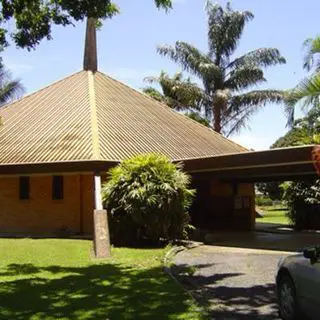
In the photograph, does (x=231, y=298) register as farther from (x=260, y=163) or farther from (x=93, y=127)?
(x=93, y=127)

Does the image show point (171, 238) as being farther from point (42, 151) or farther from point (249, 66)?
point (249, 66)

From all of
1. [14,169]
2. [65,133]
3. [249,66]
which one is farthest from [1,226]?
[249,66]

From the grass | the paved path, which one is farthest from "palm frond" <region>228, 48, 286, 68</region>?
the paved path

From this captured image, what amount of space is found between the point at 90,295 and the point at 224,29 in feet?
105

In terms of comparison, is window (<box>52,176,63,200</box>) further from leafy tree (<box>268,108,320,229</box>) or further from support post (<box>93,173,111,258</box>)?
leafy tree (<box>268,108,320,229</box>)

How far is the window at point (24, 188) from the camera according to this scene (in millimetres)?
24047

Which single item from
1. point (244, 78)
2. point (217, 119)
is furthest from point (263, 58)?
point (217, 119)

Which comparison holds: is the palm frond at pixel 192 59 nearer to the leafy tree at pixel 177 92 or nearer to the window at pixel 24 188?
the leafy tree at pixel 177 92

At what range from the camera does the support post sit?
1592 centimetres

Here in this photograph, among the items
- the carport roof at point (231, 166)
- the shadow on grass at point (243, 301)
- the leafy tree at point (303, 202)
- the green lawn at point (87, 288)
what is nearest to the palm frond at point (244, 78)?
the leafy tree at point (303, 202)

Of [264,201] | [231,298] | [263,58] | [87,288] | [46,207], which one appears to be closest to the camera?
[231,298]

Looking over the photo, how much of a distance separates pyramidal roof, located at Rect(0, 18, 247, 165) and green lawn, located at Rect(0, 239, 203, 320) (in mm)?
7728

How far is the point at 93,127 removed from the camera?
2458 cm

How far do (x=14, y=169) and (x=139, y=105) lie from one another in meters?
8.75
